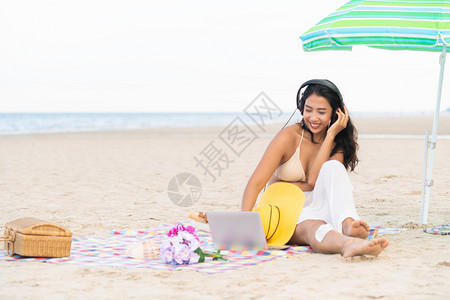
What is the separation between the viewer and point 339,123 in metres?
3.71

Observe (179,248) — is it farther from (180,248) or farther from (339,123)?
(339,123)

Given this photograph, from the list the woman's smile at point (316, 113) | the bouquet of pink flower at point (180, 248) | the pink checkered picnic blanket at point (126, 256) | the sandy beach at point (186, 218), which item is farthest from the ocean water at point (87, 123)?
the bouquet of pink flower at point (180, 248)

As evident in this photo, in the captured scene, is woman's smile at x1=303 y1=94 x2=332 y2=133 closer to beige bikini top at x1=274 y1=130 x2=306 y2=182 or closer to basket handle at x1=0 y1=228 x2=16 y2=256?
beige bikini top at x1=274 y1=130 x2=306 y2=182

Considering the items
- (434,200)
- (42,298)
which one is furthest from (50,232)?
(434,200)

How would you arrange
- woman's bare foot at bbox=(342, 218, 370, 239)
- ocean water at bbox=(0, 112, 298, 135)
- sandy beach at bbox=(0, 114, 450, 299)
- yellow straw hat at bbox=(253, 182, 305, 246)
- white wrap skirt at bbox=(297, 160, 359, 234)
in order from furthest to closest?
ocean water at bbox=(0, 112, 298, 135) < yellow straw hat at bbox=(253, 182, 305, 246) < white wrap skirt at bbox=(297, 160, 359, 234) < woman's bare foot at bbox=(342, 218, 370, 239) < sandy beach at bbox=(0, 114, 450, 299)

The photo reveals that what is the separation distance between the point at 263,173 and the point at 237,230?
0.44 m

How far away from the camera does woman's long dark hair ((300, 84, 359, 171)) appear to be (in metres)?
3.69

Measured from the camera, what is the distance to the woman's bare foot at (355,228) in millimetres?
3236

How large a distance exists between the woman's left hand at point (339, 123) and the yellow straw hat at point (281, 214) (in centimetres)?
47

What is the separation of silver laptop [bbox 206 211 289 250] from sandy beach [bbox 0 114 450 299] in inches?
12.0

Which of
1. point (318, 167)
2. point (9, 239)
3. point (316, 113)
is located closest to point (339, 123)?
point (316, 113)

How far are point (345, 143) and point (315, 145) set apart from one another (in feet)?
0.70

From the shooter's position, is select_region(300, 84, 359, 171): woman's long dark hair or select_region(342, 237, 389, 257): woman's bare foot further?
select_region(300, 84, 359, 171): woman's long dark hair

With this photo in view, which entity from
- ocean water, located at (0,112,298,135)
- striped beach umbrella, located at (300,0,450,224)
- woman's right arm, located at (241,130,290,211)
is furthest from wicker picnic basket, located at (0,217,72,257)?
ocean water, located at (0,112,298,135)
